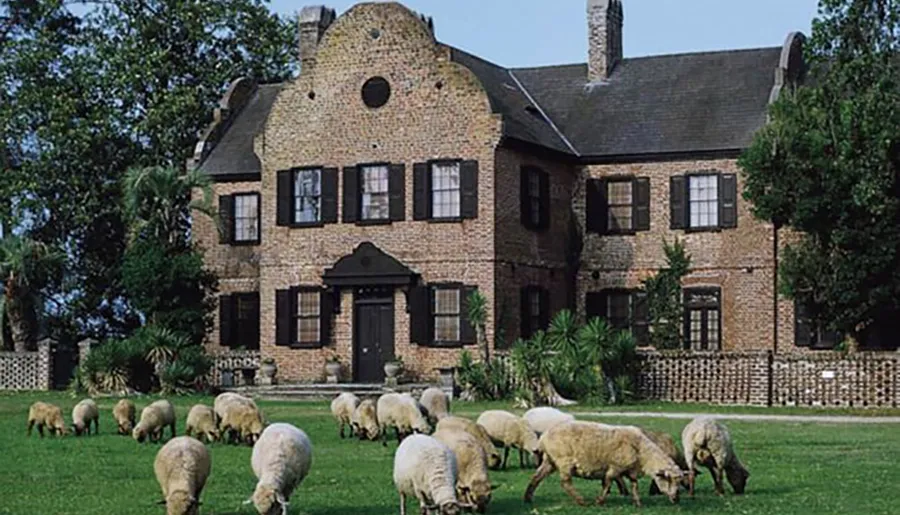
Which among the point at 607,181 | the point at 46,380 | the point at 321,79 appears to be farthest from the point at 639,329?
the point at 46,380

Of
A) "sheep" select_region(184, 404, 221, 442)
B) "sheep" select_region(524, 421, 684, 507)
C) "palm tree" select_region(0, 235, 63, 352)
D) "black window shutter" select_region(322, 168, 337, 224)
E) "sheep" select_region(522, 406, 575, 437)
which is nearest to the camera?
"sheep" select_region(524, 421, 684, 507)

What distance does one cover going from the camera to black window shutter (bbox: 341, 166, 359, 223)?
46.1 meters

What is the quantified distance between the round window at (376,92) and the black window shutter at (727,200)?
893cm

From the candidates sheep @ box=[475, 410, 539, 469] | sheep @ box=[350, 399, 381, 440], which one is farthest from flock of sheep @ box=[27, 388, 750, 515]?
sheep @ box=[350, 399, 381, 440]

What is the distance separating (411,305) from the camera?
45.2 m

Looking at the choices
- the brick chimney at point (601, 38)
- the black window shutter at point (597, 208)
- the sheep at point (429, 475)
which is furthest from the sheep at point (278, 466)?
the brick chimney at point (601, 38)

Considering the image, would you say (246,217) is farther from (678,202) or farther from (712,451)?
(712,451)

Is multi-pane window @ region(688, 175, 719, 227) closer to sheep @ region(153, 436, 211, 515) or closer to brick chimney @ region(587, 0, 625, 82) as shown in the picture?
brick chimney @ region(587, 0, 625, 82)

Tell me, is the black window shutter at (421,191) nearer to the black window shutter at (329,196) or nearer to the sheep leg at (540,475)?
the black window shutter at (329,196)

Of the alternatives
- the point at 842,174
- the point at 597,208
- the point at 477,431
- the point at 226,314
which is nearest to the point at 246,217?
the point at 226,314

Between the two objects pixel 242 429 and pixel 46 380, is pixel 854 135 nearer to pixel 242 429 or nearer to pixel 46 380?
pixel 242 429

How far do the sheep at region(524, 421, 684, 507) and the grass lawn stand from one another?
0.27 meters

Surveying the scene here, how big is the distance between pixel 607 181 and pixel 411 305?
6.62 metres

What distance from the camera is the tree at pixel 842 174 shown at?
40094mm
